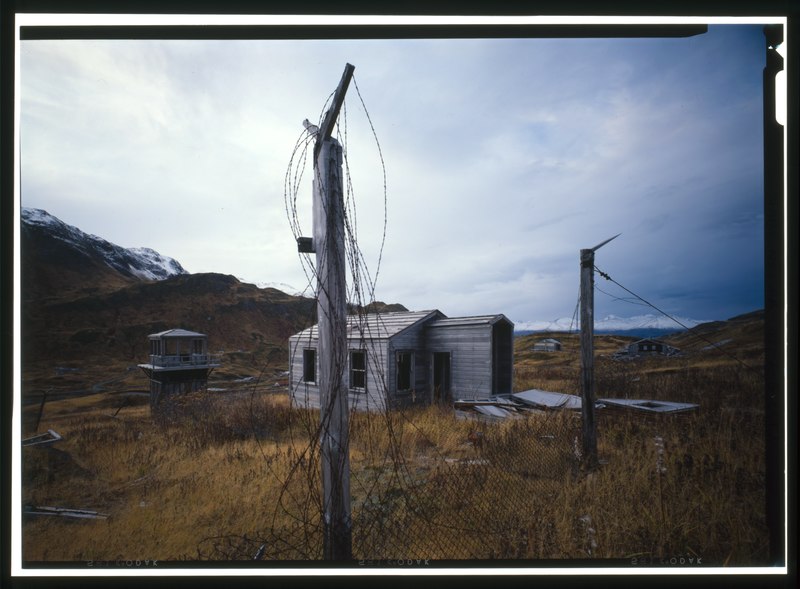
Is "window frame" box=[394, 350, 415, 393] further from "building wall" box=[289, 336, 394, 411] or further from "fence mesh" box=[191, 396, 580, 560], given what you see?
"fence mesh" box=[191, 396, 580, 560]

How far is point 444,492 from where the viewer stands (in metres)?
3.36

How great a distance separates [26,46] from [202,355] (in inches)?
371

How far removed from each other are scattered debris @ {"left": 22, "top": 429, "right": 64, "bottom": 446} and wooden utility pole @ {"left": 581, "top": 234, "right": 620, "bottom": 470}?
6.78 m

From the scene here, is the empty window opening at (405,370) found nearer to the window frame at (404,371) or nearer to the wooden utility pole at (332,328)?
the window frame at (404,371)

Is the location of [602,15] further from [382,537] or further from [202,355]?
[202,355]

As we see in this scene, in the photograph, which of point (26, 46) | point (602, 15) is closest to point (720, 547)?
point (602, 15)

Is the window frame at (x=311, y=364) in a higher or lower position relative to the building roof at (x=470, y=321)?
lower

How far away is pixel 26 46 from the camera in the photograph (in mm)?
2691

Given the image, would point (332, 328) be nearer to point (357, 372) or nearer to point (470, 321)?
point (470, 321)

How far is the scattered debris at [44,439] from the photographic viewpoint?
346 centimetres

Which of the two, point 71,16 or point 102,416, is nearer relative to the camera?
point 71,16

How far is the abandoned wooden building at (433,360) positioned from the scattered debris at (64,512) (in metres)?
4.92

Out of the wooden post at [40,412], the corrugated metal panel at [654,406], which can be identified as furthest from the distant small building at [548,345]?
the wooden post at [40,412]

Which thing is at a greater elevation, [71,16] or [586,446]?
[71,16]
